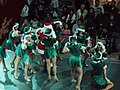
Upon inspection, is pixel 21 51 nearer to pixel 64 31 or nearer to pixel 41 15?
pixel 64 31

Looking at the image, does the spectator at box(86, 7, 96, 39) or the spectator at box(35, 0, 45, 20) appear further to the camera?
the spectator at box(35, 0, 45, 20)

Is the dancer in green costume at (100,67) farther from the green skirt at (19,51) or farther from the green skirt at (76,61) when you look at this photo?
the green skirt at (19,51)

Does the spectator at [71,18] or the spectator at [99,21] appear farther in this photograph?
the spectator at [71,18]

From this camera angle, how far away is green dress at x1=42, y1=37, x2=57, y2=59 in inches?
271

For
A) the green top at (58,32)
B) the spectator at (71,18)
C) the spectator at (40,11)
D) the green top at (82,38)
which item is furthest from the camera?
the spectator at (40,11)

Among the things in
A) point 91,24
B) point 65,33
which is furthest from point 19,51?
point 91,24

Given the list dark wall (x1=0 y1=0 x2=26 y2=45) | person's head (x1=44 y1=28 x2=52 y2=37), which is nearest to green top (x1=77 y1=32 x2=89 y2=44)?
person's head (x1=44 y1=28 x2=52 y2=37)

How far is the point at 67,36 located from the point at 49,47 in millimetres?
1518

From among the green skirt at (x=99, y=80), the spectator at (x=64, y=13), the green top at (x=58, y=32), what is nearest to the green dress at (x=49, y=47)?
the green top at (x=58, y=32)

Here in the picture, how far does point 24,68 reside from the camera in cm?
765

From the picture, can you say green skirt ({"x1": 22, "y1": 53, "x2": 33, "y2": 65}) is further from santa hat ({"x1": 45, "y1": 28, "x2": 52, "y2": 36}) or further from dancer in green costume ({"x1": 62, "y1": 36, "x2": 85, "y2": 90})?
dancer in green costume ({"x1": 62, "y1": 36, "x2": 85, "y2": 90})

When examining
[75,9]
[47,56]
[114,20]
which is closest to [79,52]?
[47,56]

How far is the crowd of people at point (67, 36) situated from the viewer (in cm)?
675

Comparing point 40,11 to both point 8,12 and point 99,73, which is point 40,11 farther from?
point 8,12
